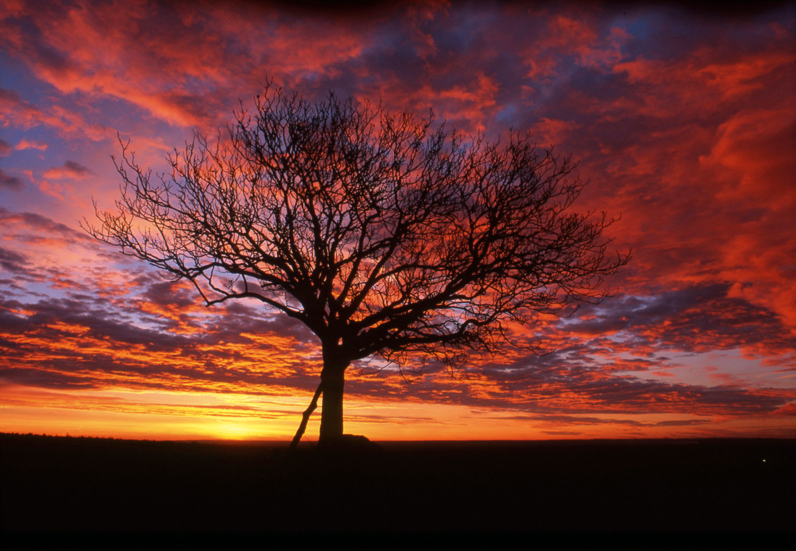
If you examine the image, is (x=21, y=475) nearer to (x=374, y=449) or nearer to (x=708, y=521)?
(x=374, y=449)

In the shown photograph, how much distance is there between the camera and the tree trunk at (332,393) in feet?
48.5

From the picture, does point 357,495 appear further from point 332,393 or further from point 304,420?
point 332,393

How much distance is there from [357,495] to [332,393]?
681 centimetres

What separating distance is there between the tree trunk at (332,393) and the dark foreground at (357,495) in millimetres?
2039

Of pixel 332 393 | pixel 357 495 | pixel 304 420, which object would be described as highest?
pixel 332 393

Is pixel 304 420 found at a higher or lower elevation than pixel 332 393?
lower

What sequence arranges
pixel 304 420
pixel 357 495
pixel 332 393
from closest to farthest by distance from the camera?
pixel 357 495, pixel 304 420, pixel 332 393

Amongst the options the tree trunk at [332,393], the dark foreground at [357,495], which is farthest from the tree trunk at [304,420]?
the dark foreground at [357,495]

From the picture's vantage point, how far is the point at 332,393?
15055mm

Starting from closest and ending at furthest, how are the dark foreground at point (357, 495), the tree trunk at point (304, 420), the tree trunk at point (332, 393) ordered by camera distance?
the dark foreground at point (357, 495), the tree trunk at point (304, 420), the tree trunk at point (332, 393)

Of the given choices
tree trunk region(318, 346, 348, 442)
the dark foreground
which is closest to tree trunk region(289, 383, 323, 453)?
tree trunk region(318, 346, 348, 442)

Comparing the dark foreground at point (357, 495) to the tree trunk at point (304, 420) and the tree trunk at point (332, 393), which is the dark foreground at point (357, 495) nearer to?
the tree trunk at point (304, 420)

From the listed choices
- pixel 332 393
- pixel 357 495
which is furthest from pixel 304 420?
pixel 357 495

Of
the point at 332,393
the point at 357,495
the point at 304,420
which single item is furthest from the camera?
the point at 332,393
